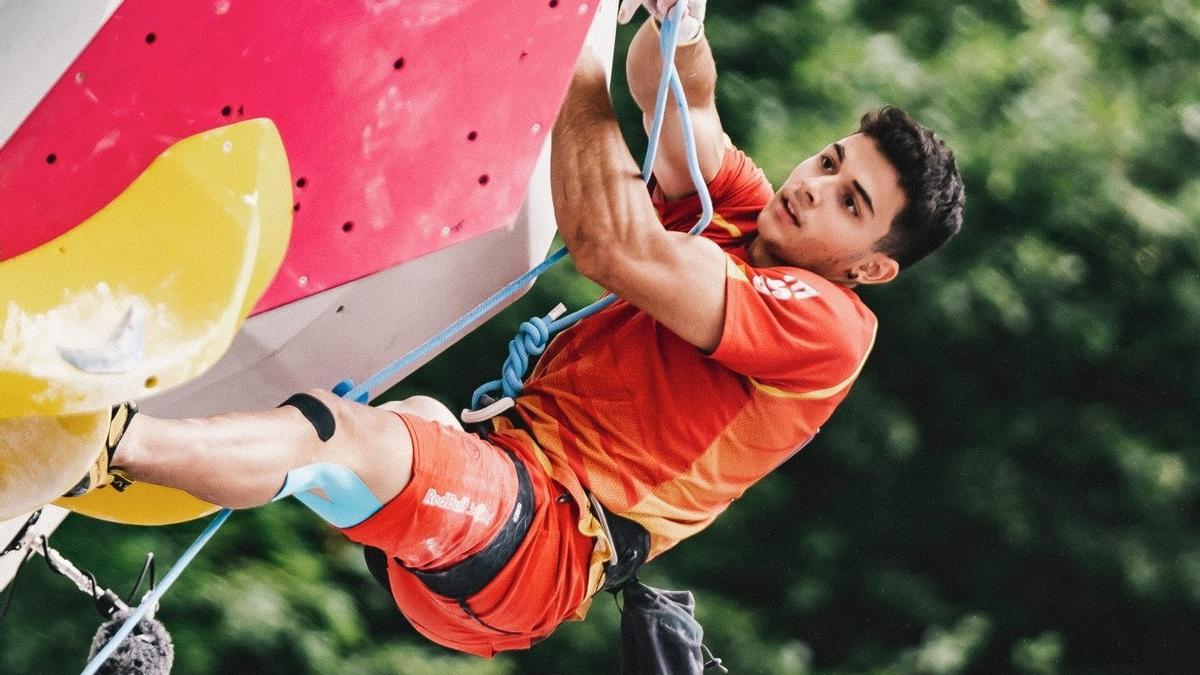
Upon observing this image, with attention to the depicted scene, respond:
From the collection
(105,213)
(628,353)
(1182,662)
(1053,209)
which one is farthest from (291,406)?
(1182,662)

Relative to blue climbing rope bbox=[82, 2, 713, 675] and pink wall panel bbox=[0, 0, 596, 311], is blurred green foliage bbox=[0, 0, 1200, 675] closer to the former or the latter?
blue climbing rope bbox=[82, 2, 713, 675]

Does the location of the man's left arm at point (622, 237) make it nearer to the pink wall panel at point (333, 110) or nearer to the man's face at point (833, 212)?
the pink wall panel at point (333, 110)

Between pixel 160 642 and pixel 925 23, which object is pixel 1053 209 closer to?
pixel 925 23

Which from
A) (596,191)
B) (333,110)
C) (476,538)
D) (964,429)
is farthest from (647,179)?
(964,429)

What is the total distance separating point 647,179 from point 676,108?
0.26 metres

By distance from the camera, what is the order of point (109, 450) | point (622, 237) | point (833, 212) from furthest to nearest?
point (833, 212), point (622, 237), point (109, 450)

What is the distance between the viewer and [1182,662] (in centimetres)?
371

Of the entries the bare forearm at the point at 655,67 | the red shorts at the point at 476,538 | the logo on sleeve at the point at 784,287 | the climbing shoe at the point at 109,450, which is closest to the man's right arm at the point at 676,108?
the bare forearm at the point at 655,67

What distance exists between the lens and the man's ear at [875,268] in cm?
198

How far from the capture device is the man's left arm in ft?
5.59

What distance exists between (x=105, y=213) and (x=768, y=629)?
259cm

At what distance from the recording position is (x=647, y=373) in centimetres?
190

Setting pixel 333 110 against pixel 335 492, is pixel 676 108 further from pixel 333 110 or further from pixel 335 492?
pixel 335 492

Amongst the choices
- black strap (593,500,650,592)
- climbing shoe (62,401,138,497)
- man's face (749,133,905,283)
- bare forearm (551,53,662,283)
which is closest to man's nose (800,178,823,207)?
man's face (749,133,905,283)
